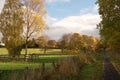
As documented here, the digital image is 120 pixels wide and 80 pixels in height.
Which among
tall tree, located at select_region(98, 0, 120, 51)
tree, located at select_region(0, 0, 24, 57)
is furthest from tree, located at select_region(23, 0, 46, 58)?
tall tree, located at select_region(98, 0, 120, 51)

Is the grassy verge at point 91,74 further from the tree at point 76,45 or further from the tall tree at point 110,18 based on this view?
the tree at point 76,45

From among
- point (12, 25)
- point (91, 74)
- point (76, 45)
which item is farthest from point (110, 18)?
point (76, 45)

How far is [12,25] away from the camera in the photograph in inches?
2697

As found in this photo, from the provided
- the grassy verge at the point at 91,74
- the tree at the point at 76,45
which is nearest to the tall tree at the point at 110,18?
the grassy verge at the point at 91,74

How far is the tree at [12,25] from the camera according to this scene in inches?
2689

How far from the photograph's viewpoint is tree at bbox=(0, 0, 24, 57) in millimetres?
68312

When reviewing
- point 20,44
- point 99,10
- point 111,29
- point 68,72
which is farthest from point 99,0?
point 20,44

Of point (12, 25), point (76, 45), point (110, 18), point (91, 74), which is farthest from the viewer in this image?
point (76, 45)

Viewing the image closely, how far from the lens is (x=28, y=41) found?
234ft

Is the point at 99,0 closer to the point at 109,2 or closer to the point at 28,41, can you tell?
the point at 109,2

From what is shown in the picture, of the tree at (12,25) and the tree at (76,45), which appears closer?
the tree at (12,25)

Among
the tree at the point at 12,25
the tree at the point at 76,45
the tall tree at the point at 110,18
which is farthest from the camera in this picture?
the tree at the point at 76,45

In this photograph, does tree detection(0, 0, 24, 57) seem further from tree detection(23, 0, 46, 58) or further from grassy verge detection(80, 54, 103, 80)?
grassy verge detection(80, 54, 103, 80)

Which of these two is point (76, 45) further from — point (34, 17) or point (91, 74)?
point (91, 74)
